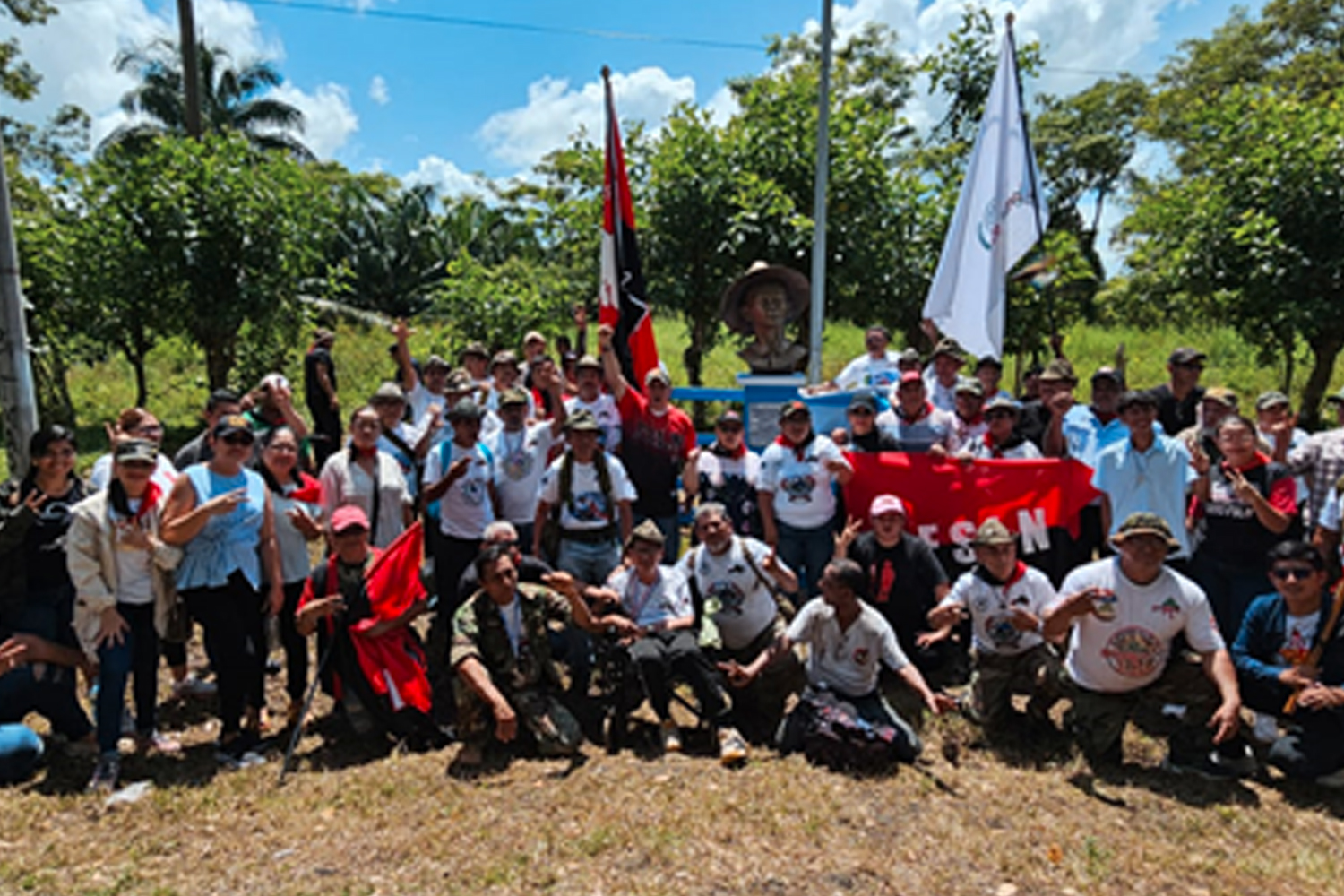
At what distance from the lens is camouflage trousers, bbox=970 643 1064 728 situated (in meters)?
5.18

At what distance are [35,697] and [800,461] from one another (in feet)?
15.8

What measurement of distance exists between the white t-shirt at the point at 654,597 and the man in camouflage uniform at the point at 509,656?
10.4 inches

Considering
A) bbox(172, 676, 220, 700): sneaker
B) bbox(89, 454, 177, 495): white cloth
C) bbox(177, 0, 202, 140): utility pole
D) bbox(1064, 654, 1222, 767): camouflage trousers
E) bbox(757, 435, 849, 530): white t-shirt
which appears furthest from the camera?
bbox(177, 0, 202, 140): utility pole

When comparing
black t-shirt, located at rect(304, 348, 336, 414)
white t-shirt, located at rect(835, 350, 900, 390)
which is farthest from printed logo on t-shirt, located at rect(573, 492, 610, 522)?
black t-shirt, located at rect(304, 348, 336, 414)

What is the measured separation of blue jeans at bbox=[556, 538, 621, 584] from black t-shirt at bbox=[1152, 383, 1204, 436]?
418cm

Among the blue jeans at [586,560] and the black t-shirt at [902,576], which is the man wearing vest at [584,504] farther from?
the black t-shirt at [902,576]

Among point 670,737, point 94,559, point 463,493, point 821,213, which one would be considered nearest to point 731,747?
point 670,737

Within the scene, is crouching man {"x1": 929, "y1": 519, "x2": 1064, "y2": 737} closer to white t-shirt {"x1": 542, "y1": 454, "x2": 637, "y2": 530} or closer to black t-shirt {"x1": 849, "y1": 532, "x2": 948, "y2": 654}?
black t-shirt {"x1": 849, "y1": 532, "x2": 948, "y2": 654}

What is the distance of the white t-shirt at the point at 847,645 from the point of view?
5027mm

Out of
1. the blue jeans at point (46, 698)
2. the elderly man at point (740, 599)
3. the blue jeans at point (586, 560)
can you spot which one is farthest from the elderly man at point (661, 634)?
the blue jeans at point (46, 698)

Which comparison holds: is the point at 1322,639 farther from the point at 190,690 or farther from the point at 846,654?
the point at 190,690

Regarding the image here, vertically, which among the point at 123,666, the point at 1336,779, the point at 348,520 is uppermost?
the point at 348,520

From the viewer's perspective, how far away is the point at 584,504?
584cm

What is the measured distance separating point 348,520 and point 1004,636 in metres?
3.95
